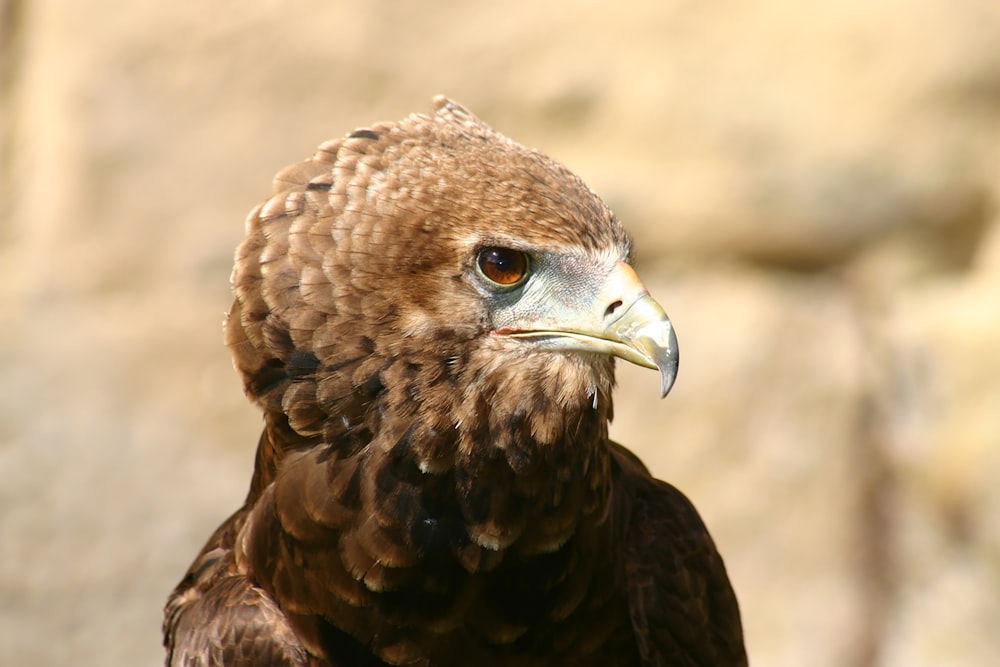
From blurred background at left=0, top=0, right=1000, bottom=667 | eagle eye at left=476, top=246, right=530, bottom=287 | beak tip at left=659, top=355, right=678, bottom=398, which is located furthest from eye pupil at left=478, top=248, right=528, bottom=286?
blurred background at left=0, top=0, right=1000, bottom=667

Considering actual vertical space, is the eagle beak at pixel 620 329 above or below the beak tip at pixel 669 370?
above

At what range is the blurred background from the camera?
597 cm

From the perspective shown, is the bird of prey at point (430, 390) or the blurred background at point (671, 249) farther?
the blurred background at point (671, 249)

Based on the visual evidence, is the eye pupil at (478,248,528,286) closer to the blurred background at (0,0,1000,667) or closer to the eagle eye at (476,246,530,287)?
the eagle eye at (476,246,530,287)

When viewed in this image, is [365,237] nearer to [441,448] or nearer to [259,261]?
[259,261]

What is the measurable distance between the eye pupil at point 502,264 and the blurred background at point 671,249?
3.57 meters

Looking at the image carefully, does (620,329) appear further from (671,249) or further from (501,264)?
(671,249)

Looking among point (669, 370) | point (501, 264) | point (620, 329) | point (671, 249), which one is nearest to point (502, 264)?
point (501, 264)

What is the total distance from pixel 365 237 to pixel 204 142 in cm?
381

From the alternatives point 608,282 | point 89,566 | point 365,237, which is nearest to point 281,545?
point 365,237

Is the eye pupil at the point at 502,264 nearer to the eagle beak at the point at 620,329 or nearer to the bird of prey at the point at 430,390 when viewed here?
the bird of prey at the point at 430,390

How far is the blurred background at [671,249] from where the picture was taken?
5969 mm

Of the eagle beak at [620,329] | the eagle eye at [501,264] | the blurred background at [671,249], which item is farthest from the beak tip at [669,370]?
the blurred background at [671,249]

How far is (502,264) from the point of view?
8.20ft
